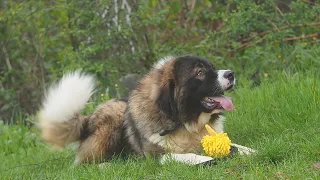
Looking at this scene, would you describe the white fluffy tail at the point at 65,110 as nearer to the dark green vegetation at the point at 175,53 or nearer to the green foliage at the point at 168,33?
the dark green vegetation at the point at 175,53

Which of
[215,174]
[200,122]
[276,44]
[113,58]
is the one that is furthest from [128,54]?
[215,174]

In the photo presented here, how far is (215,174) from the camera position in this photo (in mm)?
4527

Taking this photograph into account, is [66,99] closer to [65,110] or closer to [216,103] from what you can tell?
[65,110]

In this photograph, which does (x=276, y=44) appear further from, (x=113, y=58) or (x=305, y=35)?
(x=113, y=58)

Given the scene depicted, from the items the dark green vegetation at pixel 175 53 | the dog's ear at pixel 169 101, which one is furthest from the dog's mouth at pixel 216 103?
the dark green vegetation at pixel 175 53

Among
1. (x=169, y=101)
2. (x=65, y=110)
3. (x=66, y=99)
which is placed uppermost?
(x=66, y=99)

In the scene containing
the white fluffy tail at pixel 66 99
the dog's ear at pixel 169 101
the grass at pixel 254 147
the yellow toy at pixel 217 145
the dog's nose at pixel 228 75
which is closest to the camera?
the grass at pixel 254 147

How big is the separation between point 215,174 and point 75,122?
6.44ft

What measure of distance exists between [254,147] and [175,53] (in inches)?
136

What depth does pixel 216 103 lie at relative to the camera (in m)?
5.45

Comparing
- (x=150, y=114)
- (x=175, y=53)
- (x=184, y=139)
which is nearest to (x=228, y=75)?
(x=184, y=139)

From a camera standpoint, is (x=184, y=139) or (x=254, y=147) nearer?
(x=254, y=147)

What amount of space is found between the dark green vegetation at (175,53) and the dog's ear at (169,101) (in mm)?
498

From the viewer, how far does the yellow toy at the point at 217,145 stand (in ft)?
16.8
